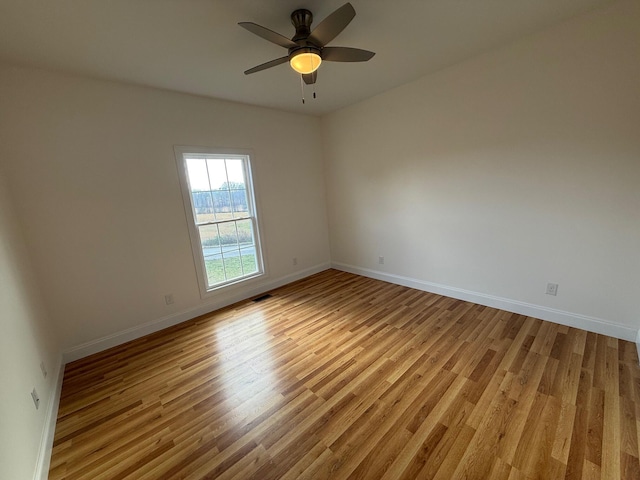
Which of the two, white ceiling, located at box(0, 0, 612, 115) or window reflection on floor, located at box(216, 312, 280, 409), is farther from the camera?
window reflection on floor, located at box(216, 312, 280, 409)

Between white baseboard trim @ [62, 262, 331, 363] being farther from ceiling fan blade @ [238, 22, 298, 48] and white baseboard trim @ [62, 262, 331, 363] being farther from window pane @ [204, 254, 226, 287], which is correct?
ceiling fan blade @ [238, 22, 298, 48]

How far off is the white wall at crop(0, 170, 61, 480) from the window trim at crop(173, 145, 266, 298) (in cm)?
132

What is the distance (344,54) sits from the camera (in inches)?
72.7

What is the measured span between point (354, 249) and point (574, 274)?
2.63 meters

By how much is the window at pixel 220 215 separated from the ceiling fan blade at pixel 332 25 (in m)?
1.97

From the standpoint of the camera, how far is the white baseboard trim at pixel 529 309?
7.26ft

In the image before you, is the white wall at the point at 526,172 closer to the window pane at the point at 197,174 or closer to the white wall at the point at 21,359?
the window pane at the point at 197,174

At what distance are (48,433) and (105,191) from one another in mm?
1967

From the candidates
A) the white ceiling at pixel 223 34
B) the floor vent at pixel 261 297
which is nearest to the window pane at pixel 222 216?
the floor vent at pixel 261 297

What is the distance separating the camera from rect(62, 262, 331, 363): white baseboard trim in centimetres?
250

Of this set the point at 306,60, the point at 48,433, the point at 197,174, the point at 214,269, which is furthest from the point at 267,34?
the point at 48,433

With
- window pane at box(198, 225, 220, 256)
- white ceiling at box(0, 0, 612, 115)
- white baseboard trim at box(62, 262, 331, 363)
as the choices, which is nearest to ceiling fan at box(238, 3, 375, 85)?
white ceiling at box(0, 0, 612, 115)

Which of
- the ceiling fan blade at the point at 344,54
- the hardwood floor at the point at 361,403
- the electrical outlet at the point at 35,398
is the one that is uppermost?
the ceiling fan blade at the point at 344,54

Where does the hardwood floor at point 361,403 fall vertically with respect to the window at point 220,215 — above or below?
below
